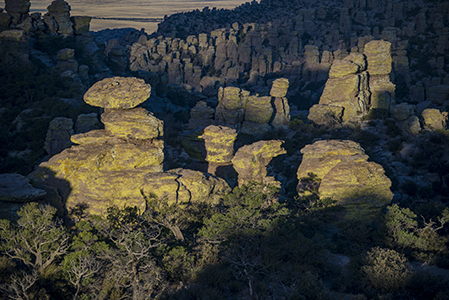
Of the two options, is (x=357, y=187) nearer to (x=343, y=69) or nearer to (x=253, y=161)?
(x=253, y=161)

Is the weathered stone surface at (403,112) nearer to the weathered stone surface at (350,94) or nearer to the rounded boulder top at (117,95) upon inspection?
the weathered stone surface at (350,94)

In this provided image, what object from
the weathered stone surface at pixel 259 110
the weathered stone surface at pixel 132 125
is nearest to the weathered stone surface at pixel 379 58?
the weathered stone surface at pixel 259 110

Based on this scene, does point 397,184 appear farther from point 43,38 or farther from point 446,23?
point 446,23

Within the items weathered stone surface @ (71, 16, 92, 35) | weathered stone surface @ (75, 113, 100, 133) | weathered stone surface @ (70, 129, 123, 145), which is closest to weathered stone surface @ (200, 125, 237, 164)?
weathered stone surface @ (70, 129, 123, 145)

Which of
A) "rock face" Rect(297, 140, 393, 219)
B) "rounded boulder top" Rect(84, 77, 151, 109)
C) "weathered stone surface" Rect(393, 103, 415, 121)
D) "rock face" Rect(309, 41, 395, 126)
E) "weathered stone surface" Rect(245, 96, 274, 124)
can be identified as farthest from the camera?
"weathered stone surface" Rect(245, 96, 274, 124)

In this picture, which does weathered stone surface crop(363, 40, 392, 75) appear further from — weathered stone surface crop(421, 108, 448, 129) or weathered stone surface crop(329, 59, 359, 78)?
weathered stone surface crop(421, 108, 448, 129)

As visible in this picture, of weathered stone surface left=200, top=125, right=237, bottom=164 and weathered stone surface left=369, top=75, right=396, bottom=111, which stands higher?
weathered stone surface left=369, top=75, right=396, bottom=111
